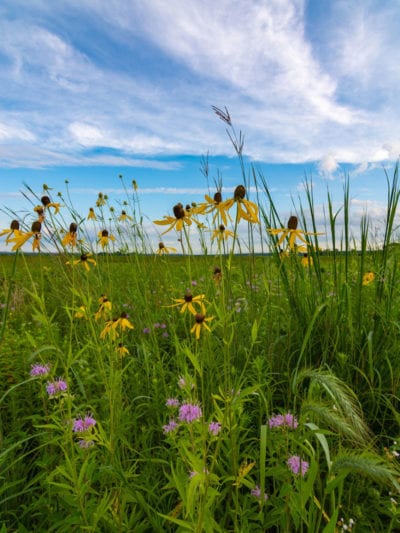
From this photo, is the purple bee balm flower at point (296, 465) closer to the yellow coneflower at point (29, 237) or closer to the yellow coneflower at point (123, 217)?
the yellow coneflower at point (29, 237)

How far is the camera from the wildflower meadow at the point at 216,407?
112cm

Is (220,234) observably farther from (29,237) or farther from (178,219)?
(29,237)

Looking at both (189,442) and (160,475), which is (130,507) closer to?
(160,475)

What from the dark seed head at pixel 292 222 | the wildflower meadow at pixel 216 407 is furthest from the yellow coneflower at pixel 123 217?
the dark seed head at pixel 292 222

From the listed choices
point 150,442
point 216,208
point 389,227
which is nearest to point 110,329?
point 150,442

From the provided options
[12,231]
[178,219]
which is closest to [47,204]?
[12,231]

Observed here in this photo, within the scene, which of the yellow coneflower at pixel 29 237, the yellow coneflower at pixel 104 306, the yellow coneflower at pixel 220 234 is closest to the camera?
the yellow coneflower at pixel 220 234

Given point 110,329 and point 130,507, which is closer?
point 130,507

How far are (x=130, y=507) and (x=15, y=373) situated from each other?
125 cm

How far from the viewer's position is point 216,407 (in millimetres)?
1168

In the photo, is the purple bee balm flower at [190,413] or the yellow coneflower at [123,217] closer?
the purple bee balm flower at [190,413]

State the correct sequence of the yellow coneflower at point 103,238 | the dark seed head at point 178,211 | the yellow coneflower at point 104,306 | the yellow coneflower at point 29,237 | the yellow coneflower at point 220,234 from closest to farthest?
the yellow coneflower at point 220,234 < the dark seed head at point 178,211 < the yellow coneflower at point 29,237 < the yellow coneflower at point 104,306 < the yellow coneflower at point 103,238

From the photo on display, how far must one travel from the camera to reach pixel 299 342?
236 cm

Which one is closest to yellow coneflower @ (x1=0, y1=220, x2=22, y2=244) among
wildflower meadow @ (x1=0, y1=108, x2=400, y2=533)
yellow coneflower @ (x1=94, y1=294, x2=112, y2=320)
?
wildflower meadow @ (x1=0, y1=108, x2=400, y2=533)
